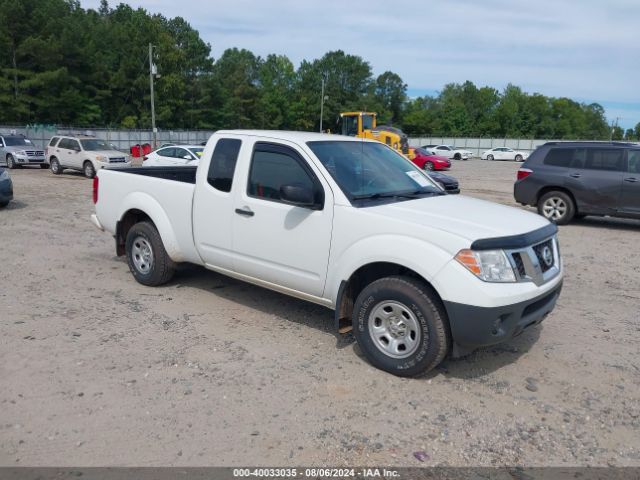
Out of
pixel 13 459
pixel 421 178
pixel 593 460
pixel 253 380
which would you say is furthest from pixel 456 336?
pixel 13 459

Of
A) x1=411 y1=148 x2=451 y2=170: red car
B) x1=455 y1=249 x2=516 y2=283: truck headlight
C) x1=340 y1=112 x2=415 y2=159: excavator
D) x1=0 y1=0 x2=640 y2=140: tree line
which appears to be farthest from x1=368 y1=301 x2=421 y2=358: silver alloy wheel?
x1=0 y1=0 x2=640 y2=140: tree line

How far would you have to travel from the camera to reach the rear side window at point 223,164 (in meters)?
5.40

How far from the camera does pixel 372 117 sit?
32750 millimetres

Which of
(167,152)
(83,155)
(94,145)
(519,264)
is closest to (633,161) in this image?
(519,264)

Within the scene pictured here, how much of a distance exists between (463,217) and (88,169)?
68.0ft

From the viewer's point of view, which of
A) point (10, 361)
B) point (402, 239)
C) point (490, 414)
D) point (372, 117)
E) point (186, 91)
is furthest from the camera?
point (186, 91)

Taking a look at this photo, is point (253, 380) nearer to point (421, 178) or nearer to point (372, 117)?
point (421, 178)

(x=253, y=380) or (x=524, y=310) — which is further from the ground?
(x=524, y=310)

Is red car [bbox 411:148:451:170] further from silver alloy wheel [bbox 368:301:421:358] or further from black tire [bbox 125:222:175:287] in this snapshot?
silver alloy wheel [bbox 368:301:421:358]

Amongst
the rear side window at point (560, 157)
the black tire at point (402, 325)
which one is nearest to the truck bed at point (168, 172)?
the black tire at point (402, 325)

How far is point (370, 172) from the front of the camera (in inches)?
199

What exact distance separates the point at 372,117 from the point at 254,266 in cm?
2891

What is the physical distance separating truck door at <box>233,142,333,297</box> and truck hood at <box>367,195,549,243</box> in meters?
0.55

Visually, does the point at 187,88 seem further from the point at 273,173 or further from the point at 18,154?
the point at 273,173
